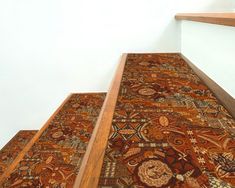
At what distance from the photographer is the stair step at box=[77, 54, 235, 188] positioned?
0.71 m

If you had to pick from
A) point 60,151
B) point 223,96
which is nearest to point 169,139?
point 223,96

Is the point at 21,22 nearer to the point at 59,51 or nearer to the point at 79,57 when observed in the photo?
the point at 59,51

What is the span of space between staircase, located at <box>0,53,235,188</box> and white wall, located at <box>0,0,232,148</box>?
A: 0.63m

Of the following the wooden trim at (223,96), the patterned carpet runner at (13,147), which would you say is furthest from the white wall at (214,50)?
the patterned carpet runner at (13,147)

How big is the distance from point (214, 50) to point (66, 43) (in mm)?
1581

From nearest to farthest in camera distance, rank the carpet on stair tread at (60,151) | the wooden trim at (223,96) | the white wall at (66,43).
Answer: the wooden trim at (223,96)
the carpet on stair tread at (60,151)
the white wall at (66,43)

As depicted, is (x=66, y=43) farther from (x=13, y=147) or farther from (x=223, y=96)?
(x=223, y=96)

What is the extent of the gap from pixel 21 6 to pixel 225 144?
2386mm

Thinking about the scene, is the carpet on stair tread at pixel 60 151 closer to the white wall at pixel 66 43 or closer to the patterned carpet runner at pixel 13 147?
the white wall at pixel 66 43

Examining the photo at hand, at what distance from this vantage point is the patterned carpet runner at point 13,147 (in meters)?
2.23

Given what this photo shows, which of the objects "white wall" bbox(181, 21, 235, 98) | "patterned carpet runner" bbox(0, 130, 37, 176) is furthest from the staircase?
"patterned carpet runner" bbox(0, 130, 37, 176)

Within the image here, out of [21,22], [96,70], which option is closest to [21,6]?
[21,22]

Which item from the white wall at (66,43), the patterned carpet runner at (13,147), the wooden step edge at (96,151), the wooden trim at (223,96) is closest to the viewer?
the wooden step edge at (96,151)

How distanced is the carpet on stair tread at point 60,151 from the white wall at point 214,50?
3.18 feet
